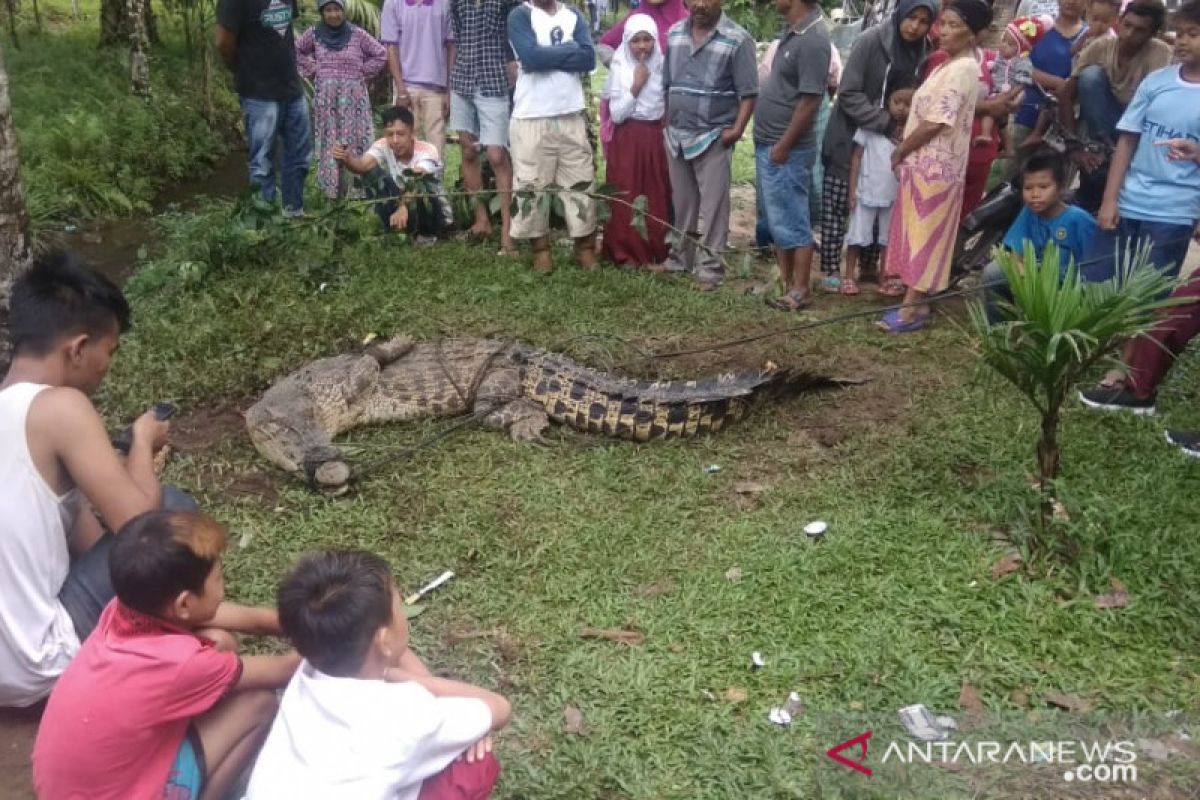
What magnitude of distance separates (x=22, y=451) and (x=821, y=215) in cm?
530

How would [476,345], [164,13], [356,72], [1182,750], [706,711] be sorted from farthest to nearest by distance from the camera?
[164,13], [356,72], [476,345], [706,711], [1182,750]

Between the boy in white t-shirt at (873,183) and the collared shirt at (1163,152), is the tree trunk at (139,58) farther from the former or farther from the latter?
the collared shirt at (1163,152)

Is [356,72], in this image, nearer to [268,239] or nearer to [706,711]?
[268,239]

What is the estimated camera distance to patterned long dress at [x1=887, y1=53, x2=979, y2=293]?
16.8 ft

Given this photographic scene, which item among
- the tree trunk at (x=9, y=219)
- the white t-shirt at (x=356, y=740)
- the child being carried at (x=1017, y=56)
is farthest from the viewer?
the child being carried at (x=1017, y=56)

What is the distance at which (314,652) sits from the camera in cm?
195

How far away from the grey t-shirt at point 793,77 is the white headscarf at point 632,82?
2.60ft

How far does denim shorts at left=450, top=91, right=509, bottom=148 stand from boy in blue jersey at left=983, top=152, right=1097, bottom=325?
3.70m

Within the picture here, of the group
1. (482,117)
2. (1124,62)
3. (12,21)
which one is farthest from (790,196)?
(12,21)

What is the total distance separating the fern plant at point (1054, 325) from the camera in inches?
121

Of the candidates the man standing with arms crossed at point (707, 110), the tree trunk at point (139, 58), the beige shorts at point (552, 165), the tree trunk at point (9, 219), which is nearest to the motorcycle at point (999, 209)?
the man standing with arms crossed at point (707, 110)

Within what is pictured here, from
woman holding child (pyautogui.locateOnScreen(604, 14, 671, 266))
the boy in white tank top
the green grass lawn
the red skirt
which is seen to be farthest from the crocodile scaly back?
the boy in white tank top

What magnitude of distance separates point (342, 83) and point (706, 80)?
9.91ft

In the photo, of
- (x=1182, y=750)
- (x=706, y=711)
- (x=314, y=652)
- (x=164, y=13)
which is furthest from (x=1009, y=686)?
(x=164, y=13)
